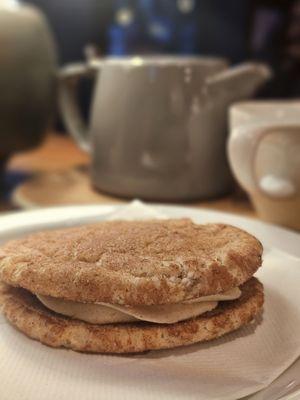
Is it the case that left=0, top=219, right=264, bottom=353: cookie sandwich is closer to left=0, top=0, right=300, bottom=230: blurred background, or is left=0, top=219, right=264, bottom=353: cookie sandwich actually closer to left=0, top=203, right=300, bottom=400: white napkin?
left=0, top=203, right=300, bottom=400: white napkin

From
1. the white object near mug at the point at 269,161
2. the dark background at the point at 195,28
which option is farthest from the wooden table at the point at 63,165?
the dark background at the point at 195,28

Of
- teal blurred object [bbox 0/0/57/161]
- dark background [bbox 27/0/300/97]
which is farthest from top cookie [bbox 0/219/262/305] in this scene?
dark background [bbox 27/0/300/97]

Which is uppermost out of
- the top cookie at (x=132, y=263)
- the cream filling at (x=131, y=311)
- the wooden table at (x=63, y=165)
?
the top cookie at (x=132, y=263)

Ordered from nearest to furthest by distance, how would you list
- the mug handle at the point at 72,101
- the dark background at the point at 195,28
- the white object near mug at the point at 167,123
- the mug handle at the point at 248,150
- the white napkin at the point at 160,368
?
the white napkin at the point at 160,368 < the mug handle at the point at 248,150 < the white object near mug at the point at 167,123 < the mug handle at the point at 72,101 < the dark background at the point at 195,28

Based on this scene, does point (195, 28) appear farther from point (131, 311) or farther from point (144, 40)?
point (131, 311)

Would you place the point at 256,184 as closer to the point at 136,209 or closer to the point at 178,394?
the point at 136,209

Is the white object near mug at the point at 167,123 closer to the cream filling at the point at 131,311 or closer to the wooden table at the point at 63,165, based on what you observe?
the wooden table at the point at 63,165
